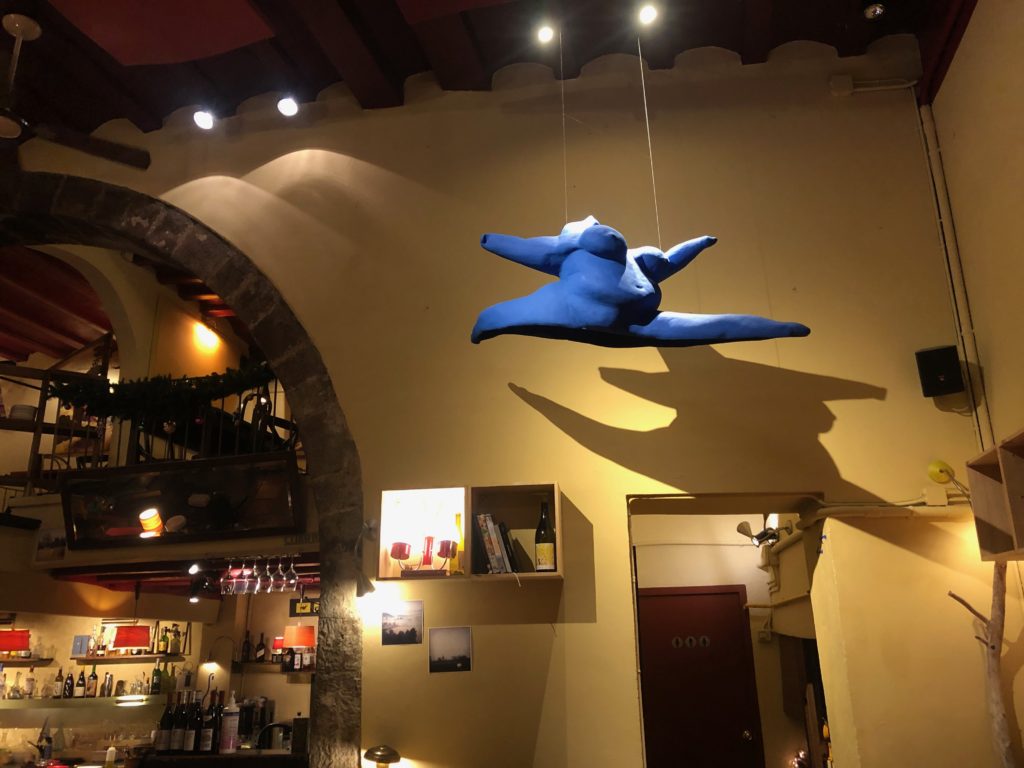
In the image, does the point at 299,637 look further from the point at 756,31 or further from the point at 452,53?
the point at 756,31

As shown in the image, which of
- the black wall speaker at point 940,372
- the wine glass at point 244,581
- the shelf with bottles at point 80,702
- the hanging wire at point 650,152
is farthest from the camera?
the shelf with bottles at point 80,702

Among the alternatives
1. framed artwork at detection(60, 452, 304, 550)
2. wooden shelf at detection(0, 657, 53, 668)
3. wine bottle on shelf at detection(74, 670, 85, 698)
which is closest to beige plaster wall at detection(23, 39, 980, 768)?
framed artwork at detection(60, 452, 304, 550)

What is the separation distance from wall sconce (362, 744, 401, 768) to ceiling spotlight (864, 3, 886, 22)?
417 cm

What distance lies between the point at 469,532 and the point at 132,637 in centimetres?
585

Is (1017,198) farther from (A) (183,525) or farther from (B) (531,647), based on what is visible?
(A) (183,525)

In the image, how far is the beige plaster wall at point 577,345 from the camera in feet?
11.5

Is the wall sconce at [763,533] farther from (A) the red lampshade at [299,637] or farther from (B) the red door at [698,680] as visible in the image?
(A) the red lampshade at [299,637]

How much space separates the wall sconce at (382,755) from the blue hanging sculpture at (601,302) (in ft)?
6.01

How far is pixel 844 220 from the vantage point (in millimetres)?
3932

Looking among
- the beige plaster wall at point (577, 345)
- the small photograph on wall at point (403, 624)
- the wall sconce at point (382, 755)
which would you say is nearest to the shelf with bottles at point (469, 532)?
the beige plaster wall at point (577, 345)

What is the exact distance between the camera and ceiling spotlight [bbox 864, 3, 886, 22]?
3.83 meters

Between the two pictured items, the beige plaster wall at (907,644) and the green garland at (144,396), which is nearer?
the beige plaster wall at (907,644)

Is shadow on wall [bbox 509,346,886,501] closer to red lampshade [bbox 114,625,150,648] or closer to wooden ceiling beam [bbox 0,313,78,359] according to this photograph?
red lampshade [bbox 114,625,150,648]

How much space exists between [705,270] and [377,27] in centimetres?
218
